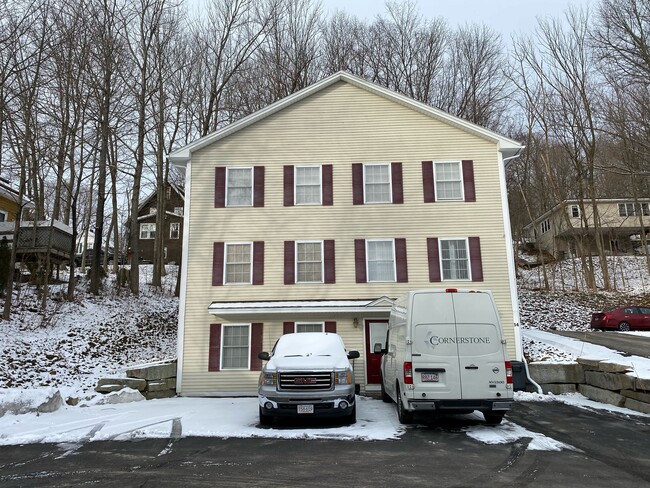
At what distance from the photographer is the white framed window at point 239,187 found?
16062 mm

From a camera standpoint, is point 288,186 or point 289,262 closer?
point 289,262

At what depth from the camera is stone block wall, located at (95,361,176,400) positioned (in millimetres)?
12266

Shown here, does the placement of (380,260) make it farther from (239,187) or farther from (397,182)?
(239,187)

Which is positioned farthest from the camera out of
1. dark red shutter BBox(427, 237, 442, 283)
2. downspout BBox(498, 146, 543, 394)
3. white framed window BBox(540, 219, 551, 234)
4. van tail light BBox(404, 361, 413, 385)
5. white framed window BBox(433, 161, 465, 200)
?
white framed window BBox(540, 219, 551, 234)

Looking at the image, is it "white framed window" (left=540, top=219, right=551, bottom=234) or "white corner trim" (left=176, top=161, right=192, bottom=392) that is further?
"white framed window" (left=540, top=219, right=551, bottom=234)

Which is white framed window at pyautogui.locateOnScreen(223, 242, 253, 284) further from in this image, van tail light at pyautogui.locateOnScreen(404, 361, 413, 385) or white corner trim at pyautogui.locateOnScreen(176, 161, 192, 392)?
van tail light at pyautogui.locateOnScreen(404, 361, 413, 385)

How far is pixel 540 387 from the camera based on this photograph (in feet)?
42.8

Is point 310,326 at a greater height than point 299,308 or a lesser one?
lesser

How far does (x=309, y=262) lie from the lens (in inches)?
613

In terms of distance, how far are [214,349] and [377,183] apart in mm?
7779

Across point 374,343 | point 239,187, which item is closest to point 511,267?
point 374,343

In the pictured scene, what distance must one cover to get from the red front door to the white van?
227 inches

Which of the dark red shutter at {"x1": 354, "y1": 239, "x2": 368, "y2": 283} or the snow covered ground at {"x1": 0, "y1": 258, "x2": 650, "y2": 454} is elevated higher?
the dark red shutter at {"x1": 354, "y1": 239, "x2": 368, "y2": 283}

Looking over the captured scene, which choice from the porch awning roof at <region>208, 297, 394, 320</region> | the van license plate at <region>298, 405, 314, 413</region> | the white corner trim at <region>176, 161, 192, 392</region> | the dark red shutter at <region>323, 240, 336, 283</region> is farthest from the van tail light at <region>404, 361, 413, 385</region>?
the white corner trim at <region>176, 161, 192, 392</region>
